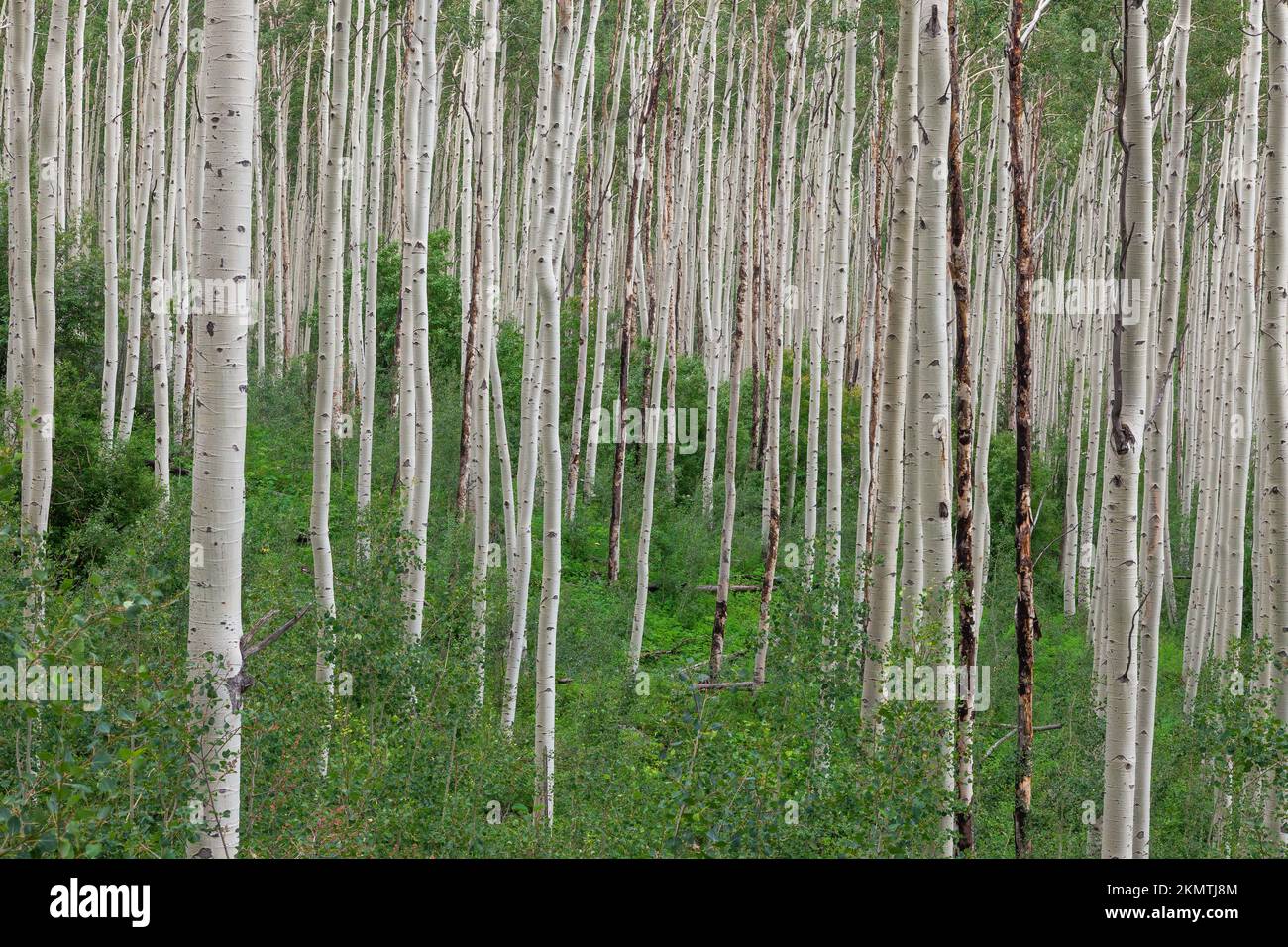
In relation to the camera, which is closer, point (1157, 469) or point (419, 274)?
point (1157, 469)

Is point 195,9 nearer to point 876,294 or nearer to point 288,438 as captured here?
point 288,438

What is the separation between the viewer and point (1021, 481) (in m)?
8.43

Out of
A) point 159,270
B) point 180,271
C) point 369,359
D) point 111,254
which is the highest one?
point 180,271

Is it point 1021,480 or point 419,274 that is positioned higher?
point 419,274

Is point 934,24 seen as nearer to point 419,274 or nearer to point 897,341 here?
point 897,341

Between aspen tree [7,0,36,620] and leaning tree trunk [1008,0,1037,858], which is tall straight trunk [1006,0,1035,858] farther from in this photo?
aspen tree [7,0,36,620]

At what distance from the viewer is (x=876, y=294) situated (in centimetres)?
1661

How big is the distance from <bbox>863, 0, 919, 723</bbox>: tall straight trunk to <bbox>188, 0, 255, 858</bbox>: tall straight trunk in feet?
13.1

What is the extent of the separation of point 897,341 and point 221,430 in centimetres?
425

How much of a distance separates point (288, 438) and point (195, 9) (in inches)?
402

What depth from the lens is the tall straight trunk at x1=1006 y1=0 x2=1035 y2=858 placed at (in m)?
7.98

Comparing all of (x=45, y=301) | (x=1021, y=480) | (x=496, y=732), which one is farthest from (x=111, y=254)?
(x=1021, y=480)

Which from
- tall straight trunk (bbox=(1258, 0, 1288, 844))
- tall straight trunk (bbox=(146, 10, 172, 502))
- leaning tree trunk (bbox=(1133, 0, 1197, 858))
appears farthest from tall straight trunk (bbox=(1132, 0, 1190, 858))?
tall straight trunk (bbox=(146, 10, 172, 502))

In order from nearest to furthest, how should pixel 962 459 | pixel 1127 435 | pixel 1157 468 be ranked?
pixel 1127 435 → pixel 962 459 → pixel 1157 468
